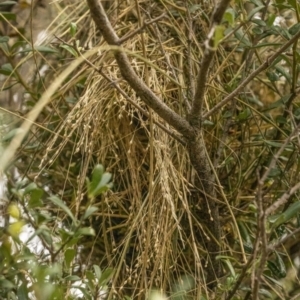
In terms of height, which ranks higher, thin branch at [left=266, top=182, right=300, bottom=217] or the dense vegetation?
the dense vegetation

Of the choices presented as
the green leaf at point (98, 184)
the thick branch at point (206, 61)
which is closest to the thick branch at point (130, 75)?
the thick branch at point (206, 61)

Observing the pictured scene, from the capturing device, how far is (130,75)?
715 millimetres

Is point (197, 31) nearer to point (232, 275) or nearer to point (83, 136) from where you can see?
point (83, 136)

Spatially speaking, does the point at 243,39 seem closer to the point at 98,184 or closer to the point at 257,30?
the point at 257,30

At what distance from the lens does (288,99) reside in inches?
38.1

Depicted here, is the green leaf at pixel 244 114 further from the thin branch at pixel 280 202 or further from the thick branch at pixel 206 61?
the thin branch at pixel 280 202

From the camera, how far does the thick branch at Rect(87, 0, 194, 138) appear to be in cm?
67

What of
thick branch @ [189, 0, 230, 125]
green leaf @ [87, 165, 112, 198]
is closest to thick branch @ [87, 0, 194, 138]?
thick branch @ [189, 0, 230, 125]

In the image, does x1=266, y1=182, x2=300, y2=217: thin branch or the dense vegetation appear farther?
the dense vegetation

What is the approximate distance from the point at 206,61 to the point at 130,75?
97 millimetres

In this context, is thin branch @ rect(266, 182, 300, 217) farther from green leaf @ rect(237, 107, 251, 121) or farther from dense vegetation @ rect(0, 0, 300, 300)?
green leaf @ rect(237, 107, 251, 121)

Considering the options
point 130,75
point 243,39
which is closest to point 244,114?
point 243,39

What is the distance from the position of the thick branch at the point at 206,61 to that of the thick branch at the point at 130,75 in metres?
0.02

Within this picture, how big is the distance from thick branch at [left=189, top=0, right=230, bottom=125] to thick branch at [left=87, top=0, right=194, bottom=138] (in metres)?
0.02
